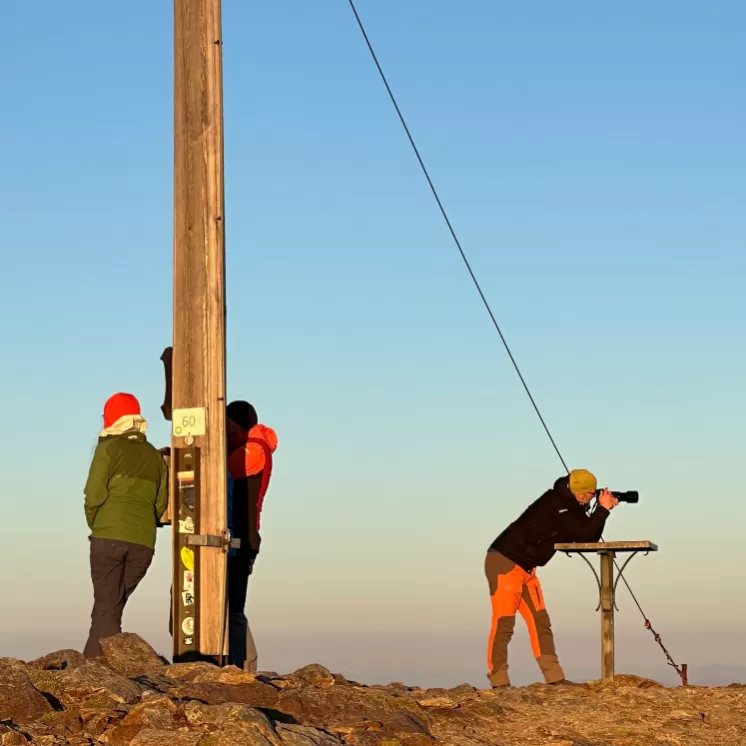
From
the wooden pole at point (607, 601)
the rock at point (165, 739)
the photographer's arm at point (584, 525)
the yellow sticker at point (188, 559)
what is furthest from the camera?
the photographer's arm at point (584, 525)

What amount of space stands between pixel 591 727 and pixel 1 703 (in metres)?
4.15

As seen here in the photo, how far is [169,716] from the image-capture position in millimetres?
8148

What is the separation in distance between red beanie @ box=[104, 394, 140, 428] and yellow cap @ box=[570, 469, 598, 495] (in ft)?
14.9

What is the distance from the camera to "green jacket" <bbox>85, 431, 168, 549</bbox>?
11586 millimetres

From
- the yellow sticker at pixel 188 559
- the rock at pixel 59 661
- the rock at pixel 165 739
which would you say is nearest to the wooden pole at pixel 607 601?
the yellow sticker at pixel 188 559

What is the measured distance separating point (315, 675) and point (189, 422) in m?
2.31

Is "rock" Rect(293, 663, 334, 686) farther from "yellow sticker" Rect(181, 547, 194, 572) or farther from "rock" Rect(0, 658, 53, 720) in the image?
"rock" Rect(0, 658, 53, 720)

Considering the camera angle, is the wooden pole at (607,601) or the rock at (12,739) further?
the wooden pole at (607,601)

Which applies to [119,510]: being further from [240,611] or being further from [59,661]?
[59,661]

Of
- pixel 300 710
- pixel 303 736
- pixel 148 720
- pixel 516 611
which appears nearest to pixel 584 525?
pixel 516 611

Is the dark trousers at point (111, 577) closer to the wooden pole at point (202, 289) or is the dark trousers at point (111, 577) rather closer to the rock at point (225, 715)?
the wooden pole at point (202, 289)

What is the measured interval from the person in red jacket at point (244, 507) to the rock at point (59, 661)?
2130mm

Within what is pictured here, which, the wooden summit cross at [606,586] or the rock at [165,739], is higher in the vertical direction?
Answer: the wooden summit cross at [606,586]

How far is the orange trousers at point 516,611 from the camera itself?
1373 cm
